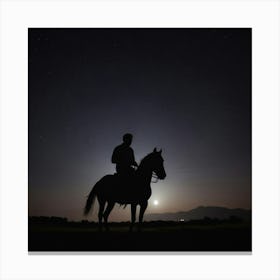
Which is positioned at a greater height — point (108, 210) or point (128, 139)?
point (128, 139)

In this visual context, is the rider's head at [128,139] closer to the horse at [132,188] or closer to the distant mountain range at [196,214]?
the horse at [132,188]

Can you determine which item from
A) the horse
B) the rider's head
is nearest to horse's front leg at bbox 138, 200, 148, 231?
the horse

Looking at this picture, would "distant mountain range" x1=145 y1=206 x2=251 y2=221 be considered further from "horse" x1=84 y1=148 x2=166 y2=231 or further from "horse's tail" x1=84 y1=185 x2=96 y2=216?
"horse's tail" x1=84 y1=185 x2=96 y2=216

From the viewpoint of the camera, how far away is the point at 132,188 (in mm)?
5188

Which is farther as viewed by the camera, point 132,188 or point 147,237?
point 132,188

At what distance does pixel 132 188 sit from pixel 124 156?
0.34m

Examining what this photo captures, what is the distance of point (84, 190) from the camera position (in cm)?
518

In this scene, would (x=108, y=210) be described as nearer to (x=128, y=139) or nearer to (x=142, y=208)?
(x=142, y=208)
